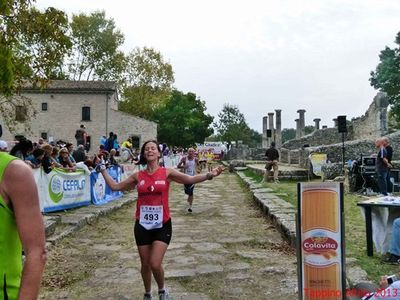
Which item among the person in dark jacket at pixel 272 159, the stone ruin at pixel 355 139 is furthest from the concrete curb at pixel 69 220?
the stone ruin at pixel 355 139

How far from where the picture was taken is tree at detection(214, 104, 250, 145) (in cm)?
6844

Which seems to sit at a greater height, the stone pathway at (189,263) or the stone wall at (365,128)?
the stone wall at (365,128)

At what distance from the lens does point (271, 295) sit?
16.6 ft

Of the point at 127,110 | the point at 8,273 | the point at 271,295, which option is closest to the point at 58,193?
the point at 271,295

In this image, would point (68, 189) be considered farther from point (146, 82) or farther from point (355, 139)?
point (146, 82)

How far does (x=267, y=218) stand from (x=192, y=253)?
359 cm

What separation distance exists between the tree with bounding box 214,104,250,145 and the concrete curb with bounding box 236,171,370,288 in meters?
54.6

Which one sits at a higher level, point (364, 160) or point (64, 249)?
point (364, 160)

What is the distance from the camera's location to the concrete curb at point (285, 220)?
5.15 m

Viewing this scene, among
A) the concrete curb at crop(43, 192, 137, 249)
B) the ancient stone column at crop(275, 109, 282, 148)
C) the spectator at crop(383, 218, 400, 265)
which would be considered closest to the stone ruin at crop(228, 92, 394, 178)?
the ancient stone column at crop(275, 109, 282, 148)

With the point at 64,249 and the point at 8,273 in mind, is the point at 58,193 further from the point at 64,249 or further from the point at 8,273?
the point at 8,273

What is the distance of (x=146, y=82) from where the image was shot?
5534cm

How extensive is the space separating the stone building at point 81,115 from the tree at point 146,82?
197 inches

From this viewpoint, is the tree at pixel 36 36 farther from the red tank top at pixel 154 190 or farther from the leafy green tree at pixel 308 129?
the leafy green tree at pixel 308 129
